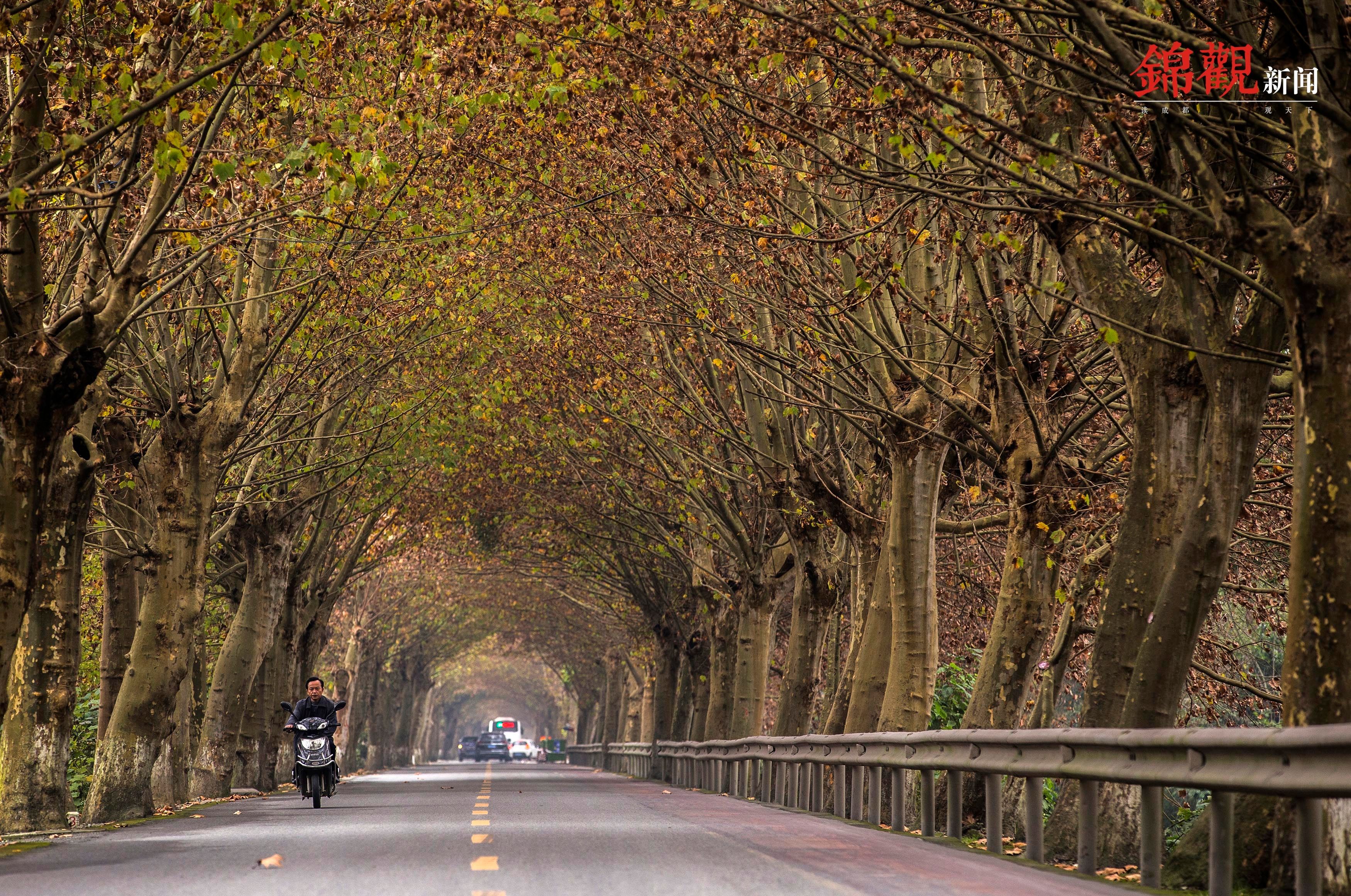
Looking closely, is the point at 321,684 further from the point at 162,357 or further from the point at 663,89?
the point at 663,89

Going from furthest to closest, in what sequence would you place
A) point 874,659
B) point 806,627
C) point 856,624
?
point 806,627 → point 856,624 → point 874,659

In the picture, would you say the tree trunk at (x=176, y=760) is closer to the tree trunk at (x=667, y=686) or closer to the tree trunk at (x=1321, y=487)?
the tree trunk at (x=1321, y=487)

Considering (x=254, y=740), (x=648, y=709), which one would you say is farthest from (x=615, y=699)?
(x=254, y=740)

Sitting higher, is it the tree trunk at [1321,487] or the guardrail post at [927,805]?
the tree trunk at [1321,487]

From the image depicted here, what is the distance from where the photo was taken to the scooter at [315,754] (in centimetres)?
2162

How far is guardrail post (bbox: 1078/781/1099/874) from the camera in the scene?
30.9 feet

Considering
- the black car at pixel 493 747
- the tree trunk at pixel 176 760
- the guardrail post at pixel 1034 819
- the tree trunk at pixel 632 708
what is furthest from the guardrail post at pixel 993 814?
the black car at pixel 493 747

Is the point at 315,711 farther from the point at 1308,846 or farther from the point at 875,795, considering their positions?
the point at 1308,846

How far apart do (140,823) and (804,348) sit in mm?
9609

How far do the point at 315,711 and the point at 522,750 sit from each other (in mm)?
78514

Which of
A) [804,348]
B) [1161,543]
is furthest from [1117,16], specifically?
[804,348]

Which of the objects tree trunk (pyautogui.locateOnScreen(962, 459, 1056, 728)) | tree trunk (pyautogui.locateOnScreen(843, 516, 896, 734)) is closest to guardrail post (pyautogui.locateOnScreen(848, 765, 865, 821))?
tree trunk (pyautogui.locateOnScreen(962, 459, 1056, 728))

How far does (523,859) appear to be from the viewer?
983cm

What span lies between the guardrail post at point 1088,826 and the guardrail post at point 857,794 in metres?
5.70
